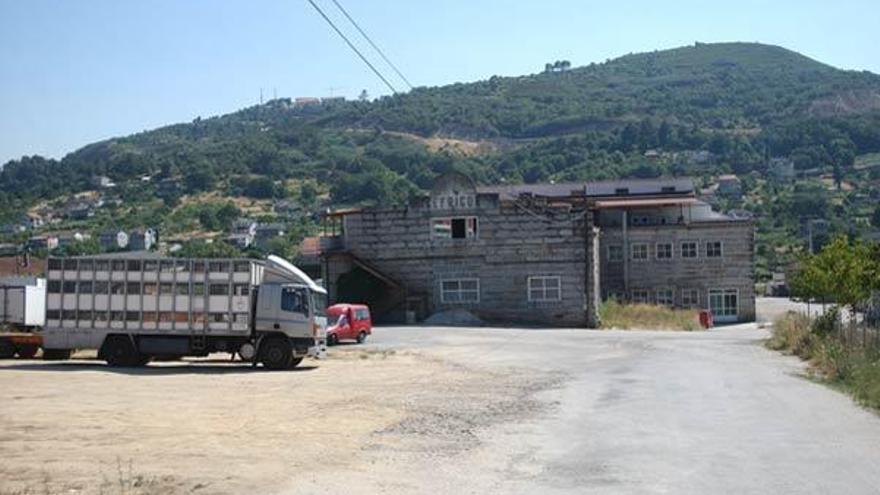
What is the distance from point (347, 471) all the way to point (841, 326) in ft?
86.5

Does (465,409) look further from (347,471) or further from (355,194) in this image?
(355,194)

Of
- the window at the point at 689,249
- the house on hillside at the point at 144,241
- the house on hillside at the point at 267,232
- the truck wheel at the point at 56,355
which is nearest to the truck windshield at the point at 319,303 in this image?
the truck wheel at the point at 56,355

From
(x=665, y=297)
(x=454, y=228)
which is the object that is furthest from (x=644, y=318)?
(x=454, y=228)

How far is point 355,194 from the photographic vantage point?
13900cm

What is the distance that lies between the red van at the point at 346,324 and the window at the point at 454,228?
16409mm

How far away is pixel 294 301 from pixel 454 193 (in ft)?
94.9

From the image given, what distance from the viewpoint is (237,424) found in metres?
18.3

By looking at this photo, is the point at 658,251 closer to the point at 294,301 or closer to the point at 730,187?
the point at 294,301

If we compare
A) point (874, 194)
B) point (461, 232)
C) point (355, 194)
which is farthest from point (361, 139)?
point (461, 232)

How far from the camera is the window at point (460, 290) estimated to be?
2356 inches

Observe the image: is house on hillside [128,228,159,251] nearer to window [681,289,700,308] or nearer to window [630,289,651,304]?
window [630,289,651,304]

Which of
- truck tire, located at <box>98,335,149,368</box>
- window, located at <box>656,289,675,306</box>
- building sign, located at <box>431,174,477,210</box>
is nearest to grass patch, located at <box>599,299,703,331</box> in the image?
window, located at <box>656,289,675,306</box>

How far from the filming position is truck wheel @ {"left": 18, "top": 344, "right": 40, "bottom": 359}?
3459 cm

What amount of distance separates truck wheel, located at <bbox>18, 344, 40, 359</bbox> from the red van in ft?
37.6
